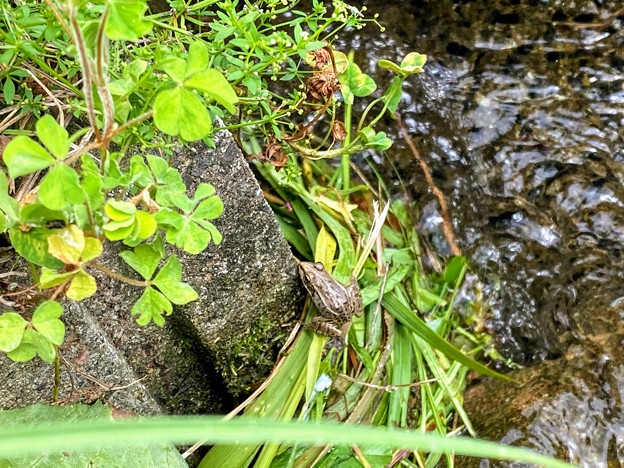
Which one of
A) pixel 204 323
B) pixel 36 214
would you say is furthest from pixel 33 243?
pixel 204 323

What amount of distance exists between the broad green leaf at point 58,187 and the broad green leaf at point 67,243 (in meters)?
0.07

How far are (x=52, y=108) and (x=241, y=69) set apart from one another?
461 mm

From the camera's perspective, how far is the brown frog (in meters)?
1.97

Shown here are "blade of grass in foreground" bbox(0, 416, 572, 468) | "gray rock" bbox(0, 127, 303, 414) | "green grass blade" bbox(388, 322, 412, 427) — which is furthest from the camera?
"green grass blade" bbox(388, 322, 412, 427)

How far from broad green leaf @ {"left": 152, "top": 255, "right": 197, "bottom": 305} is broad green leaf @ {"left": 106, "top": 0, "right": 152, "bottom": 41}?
467 mm

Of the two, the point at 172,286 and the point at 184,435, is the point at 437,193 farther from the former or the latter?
the point at 184,435

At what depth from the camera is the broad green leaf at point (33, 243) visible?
108 centimetres

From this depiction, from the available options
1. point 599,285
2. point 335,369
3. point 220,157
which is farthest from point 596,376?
point 220,157

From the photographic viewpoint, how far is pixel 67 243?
1024mm

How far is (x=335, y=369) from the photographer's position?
2166 millimetres

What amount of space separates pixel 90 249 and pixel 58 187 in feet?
0.48

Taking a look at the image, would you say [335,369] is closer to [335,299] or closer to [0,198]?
[335,299]

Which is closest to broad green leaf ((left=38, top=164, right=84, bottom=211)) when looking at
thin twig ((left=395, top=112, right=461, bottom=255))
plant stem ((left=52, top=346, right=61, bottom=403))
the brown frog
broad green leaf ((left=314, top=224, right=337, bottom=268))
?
plant stem ((left=52, top=346, right=61, bottom=403))

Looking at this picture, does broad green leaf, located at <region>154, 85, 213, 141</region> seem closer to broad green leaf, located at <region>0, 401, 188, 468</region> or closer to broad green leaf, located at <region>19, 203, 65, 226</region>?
broad green leaf, located at <region>19, 203, 65, 226</region>
